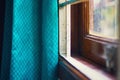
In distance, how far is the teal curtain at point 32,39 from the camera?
1.52 metres

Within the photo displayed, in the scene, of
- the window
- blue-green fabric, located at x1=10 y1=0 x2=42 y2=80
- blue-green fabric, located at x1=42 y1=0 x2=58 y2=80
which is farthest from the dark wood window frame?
blue-green fabric, located at x1=10 y1=0 x2=42 y2=80

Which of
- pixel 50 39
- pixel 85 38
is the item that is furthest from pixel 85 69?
pixel 50 39

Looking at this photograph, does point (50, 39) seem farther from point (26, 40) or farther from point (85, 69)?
point (85, 69)

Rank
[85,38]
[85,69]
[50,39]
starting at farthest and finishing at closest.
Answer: [50,39] → [85,38] → [85,69]

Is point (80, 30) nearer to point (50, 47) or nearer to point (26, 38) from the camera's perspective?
point (50, 47)

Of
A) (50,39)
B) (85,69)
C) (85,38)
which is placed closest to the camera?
(85,69)

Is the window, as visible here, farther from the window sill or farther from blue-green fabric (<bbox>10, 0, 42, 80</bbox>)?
blue-green fabric (<bbox>10, 0, 42, 80</bbox>)

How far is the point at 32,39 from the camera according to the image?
1565 millimetres

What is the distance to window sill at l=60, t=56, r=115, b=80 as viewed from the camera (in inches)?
41.5

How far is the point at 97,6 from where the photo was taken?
1229mm

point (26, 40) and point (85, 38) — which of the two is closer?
point (85, 38)

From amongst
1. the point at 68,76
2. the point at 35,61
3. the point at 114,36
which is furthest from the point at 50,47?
the point at 114,36

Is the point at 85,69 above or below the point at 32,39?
below

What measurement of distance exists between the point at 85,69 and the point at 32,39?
0.48 metres
